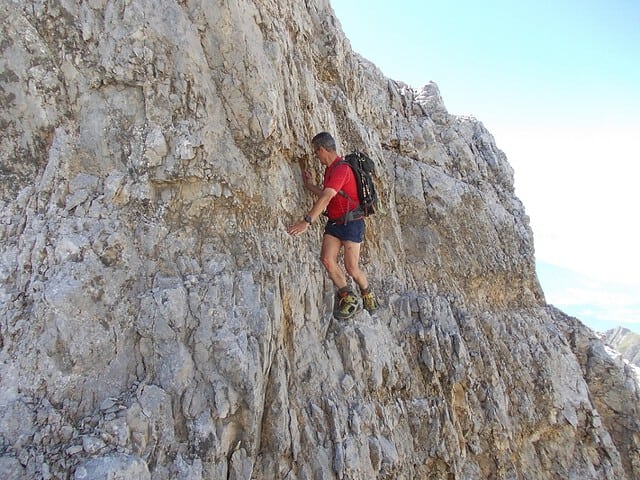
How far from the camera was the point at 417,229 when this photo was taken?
11.1 metres

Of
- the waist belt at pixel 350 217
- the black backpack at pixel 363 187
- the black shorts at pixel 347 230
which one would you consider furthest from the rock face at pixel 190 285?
the black backpack at pixel 363 187

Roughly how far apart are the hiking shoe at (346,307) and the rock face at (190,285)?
24 cm

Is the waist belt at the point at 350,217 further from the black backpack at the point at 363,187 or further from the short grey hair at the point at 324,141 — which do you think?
the short grey hair at the point at 324,141

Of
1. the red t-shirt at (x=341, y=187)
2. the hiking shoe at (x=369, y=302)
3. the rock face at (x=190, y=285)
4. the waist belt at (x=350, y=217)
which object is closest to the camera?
the rock face at (x=190, y=285)

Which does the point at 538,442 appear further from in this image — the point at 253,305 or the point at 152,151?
the point at 152,151

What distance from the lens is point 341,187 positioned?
292 inches

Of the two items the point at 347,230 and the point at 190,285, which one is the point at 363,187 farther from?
the point at 190,285

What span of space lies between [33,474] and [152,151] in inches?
146

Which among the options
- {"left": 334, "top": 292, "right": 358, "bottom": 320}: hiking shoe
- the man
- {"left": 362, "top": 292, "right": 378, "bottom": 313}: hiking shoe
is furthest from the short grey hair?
{"left": 362, "top": 292, "right": 378, "bottom": 313}: hiking shoe

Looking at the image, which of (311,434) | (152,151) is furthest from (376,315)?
(152,151)

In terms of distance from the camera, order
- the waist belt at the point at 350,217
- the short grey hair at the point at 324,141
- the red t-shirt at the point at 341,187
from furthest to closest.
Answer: the waist belt at the point at 350,217 < the short grey hair at the point at 324,141 < the red t-shirt at the point at 341,187

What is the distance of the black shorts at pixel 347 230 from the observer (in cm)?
770

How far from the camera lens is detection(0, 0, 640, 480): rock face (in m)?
5.04

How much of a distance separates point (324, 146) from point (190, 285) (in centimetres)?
311
